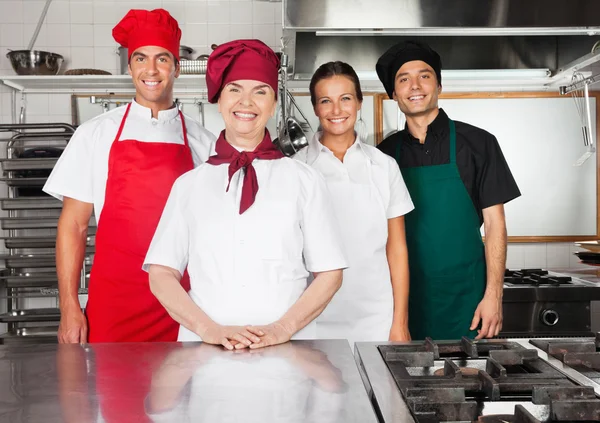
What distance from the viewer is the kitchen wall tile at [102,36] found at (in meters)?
3.84

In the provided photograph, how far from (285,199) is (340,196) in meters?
0.50

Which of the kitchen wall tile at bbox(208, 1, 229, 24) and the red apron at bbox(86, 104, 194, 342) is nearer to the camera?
the red apron at bbox(86, 104, 194, 342)

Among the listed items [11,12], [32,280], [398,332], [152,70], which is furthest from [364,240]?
[11,12]

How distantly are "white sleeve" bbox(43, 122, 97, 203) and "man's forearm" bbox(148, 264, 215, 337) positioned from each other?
686 mm

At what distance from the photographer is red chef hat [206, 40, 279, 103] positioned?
63.6 inches

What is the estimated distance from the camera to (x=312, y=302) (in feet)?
4.89

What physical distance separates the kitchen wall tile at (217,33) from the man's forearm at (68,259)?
6.92ft

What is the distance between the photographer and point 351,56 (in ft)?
8.29

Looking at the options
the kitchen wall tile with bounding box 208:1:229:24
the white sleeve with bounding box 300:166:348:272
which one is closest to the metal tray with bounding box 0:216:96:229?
the kitchen wall tile with bounding box 208:1:229:24

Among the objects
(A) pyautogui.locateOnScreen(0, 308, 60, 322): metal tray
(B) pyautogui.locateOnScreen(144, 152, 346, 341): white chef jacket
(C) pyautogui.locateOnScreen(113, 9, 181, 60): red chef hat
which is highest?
(C) pyautogui.locateOnScreen(113, 9, 181, 60): red chef hat

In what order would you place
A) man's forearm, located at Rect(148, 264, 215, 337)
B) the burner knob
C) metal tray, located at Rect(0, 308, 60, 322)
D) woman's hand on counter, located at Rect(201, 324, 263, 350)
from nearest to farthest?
woman's hand on counter, located at Rect(201, 324, 263, 350), man's forearm, located at Rect(148, 264, 215, 337), the burner knob, metal tray, located at Rect(0, 308, 60, 322)

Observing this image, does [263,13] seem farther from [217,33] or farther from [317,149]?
[317,149]

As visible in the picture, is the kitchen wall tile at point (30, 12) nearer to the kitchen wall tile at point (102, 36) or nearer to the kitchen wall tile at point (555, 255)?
the kitchen wall tile at point (102, 36)

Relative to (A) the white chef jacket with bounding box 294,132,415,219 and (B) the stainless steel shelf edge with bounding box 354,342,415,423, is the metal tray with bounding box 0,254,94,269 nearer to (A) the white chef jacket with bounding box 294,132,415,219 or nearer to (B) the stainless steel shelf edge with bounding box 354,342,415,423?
(A) the white chef jacket with bounding box 294,132,415,219
